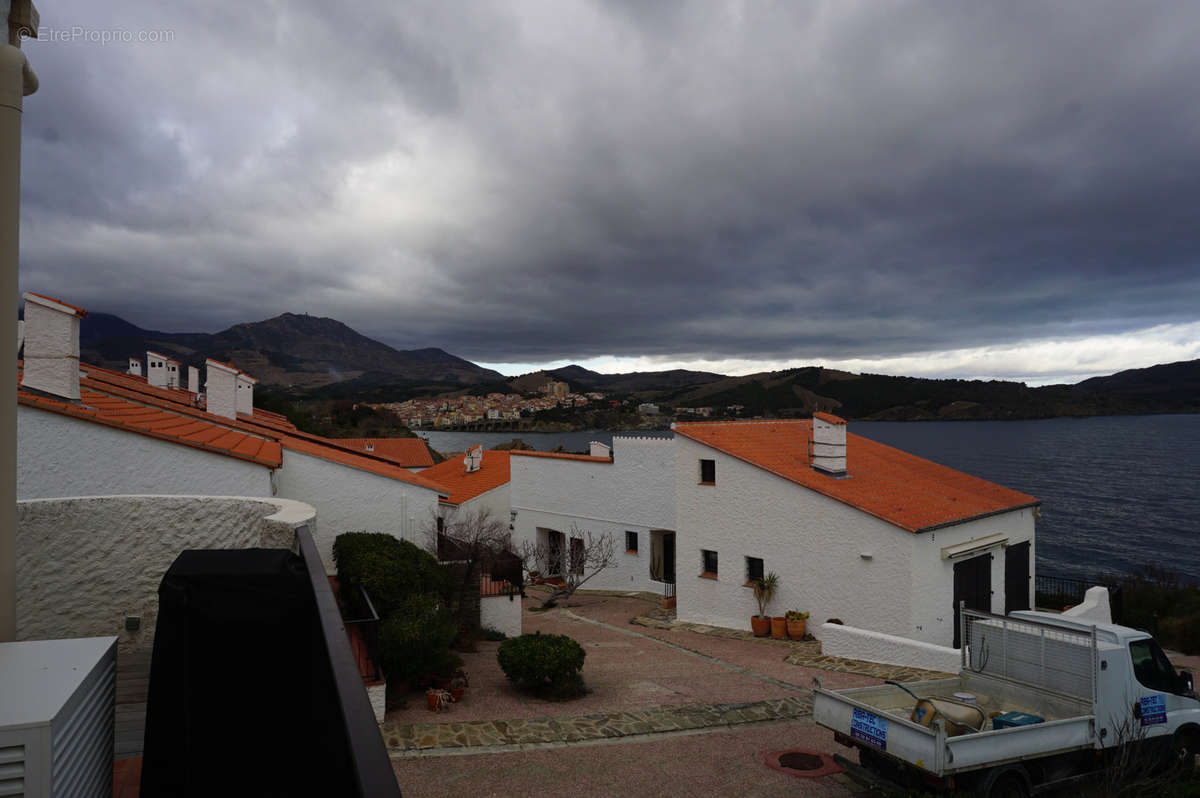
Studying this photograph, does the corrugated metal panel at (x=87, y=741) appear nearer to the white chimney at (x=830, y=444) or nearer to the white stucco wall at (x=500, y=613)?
the white stucco wall at (x=500, y=613)

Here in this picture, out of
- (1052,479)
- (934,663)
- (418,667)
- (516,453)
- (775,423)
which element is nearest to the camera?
(418,667)

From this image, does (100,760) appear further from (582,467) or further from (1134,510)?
(1134,510)

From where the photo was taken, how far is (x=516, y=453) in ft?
98.8

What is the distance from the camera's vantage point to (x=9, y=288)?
13.2ft

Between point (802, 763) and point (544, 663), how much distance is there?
13.5 ft

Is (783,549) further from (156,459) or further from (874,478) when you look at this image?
(156,459)

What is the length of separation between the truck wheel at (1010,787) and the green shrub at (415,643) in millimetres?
7506

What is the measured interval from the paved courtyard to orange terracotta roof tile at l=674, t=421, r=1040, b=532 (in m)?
4.43

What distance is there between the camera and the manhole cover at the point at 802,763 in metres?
8.64

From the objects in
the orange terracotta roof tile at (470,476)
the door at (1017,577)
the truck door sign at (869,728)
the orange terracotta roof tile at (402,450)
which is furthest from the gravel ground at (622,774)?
the orange terracotta roof tile at (402,450)

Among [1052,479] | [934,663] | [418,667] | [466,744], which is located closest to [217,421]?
[418,667]

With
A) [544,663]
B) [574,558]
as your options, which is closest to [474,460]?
[574,558]

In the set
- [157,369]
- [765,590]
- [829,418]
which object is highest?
[157,369]

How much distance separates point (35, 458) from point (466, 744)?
26.4 feet
